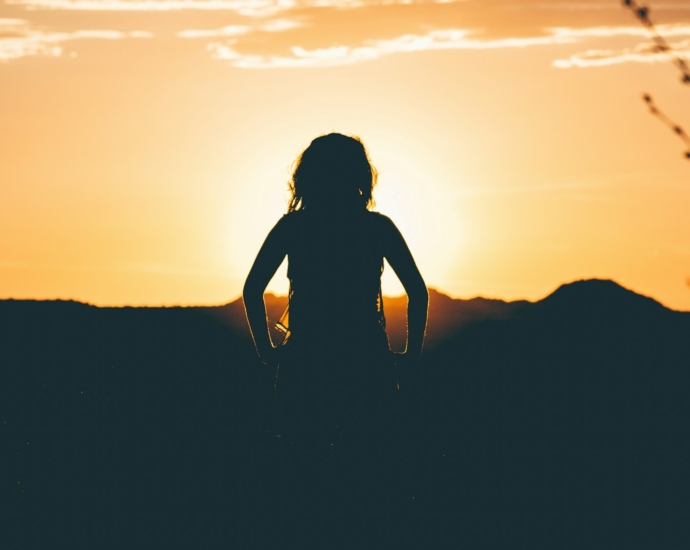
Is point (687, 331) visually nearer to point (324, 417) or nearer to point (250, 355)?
point (250, 355)

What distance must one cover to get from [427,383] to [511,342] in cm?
712

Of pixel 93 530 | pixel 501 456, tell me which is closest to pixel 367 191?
pixel 93 530

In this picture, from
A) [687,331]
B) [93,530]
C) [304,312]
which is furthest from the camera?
[687,331]

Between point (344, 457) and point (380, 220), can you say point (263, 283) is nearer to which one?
point (380, 220)

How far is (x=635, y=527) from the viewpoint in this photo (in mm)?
6758

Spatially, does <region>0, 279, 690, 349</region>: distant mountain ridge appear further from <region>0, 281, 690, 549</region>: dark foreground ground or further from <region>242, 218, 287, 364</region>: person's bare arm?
<region>242, 218, 287, 364</region>: person's bare arm

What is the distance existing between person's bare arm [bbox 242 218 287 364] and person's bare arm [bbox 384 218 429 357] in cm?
53

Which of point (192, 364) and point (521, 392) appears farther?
point (192, 364)

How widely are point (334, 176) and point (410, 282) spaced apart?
655 millimetres

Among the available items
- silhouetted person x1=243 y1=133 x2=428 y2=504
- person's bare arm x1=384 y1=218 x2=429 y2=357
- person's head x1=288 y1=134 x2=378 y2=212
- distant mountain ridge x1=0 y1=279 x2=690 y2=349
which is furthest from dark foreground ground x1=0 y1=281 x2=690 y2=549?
distant mountain ridge x1=0 y1=279 x2=690 y2=349

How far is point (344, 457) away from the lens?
520cm

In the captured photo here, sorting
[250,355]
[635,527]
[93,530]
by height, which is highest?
[93,530]

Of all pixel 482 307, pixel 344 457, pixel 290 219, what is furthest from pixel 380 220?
pixel 482 307

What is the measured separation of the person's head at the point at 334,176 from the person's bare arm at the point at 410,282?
25cm
